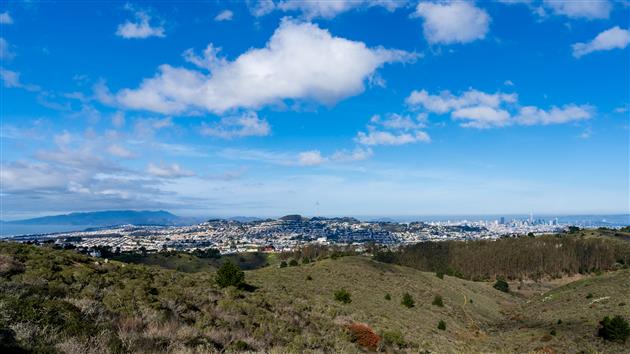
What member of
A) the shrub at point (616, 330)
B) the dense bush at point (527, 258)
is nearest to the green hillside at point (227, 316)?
the shrub at point (616, 330)

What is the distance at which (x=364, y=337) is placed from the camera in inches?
783

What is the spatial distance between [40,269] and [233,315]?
1075 centimetres

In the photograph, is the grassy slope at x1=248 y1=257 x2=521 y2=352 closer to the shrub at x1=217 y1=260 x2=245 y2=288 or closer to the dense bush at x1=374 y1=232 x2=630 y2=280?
the shrub at x1=217 y1=260 x2=245 y2=288

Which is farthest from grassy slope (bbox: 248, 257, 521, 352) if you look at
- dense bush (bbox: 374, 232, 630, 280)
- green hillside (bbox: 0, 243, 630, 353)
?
dense bush (bbox: 374, 232, 630, 280)

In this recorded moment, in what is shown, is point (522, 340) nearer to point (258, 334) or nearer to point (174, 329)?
point (258, 334)

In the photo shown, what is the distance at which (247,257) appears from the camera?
138m

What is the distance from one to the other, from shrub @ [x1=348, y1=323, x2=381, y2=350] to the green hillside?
4.7 inches

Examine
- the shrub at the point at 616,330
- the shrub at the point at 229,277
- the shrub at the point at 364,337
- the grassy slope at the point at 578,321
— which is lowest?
the grassy slope at the point at 578,321

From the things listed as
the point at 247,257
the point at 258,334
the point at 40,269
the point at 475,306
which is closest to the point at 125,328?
the point at 258,334

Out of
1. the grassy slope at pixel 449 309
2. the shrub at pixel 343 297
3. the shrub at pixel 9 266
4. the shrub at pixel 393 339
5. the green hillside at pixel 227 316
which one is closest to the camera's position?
the green hillside at pixel 227 316

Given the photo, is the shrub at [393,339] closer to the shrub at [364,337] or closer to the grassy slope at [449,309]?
the shrub at [364,337]

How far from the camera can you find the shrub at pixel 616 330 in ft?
100

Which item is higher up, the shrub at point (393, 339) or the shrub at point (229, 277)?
the shrub at point (229, 277)

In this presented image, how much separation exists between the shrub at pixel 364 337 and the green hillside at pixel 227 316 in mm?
120
